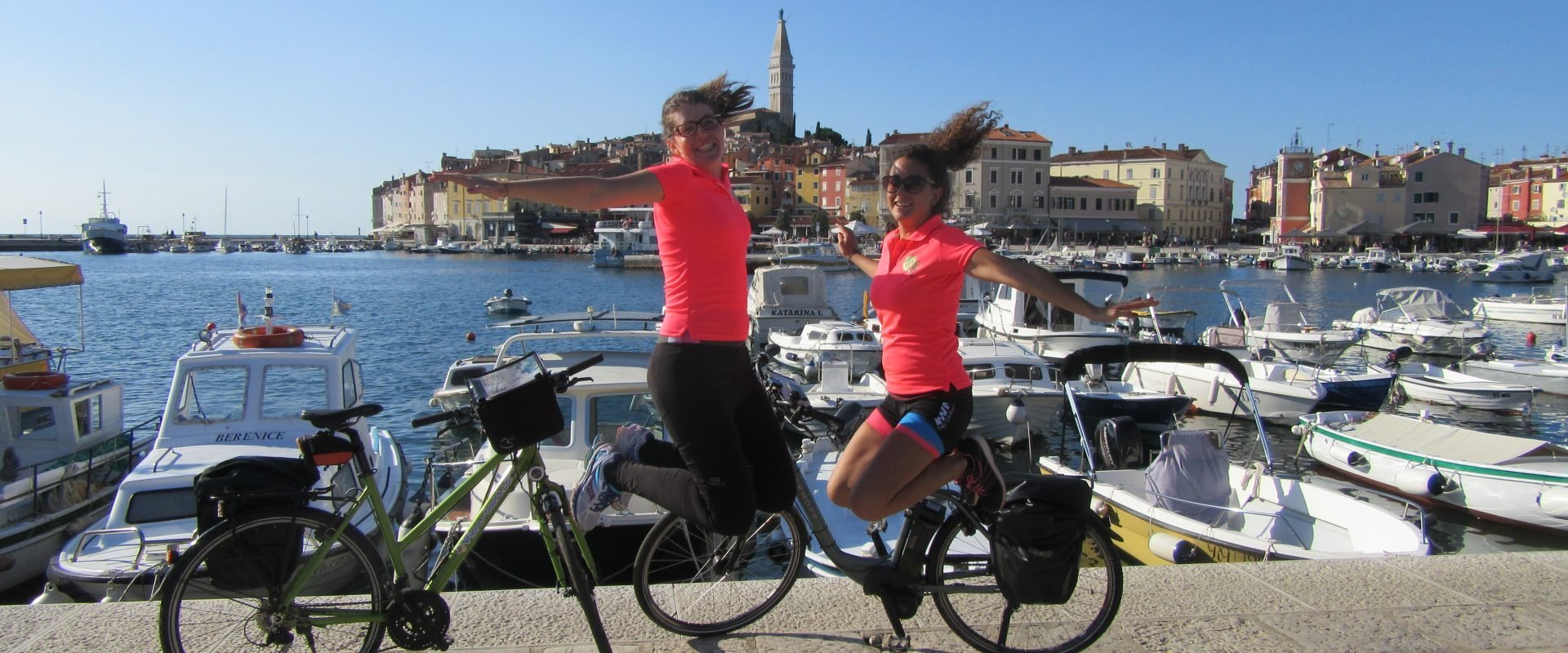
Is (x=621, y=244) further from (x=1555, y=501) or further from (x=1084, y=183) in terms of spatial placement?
(x=1555, y=501)

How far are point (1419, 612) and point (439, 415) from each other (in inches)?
157

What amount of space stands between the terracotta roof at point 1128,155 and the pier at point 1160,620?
130960 mm

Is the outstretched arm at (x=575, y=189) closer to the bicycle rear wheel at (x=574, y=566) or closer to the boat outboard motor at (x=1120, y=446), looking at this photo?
the bicycle rear wheel at (x=574, y=566)

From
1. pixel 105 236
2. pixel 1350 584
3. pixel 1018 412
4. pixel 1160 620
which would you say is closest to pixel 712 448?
pixel 1160 620

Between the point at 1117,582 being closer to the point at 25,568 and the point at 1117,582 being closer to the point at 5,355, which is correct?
the point at 25,568

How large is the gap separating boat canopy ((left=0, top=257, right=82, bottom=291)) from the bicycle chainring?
12461 millimetres

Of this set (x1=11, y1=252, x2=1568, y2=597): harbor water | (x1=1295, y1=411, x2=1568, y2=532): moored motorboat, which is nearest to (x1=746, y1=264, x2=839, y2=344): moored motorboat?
(x1=11, y1=252, x2=1568, y2=597): harbor water

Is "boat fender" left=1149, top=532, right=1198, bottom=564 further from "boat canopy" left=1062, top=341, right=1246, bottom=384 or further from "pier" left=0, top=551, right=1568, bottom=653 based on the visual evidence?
"boat canopy" left=1062, top=341, right=1246, bottom=384

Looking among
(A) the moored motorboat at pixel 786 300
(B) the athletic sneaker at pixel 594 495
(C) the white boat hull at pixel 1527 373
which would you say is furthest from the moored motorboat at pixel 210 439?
(C) the white boat hull at pixel 1527 373

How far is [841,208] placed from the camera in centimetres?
12800

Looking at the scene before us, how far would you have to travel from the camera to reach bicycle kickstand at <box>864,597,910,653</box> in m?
3.68

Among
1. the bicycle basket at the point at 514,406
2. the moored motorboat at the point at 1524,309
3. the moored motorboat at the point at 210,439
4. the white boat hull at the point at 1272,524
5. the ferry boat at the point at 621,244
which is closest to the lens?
the bicycle basket at the point at 514,406

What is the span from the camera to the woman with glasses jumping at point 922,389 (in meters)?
3.53

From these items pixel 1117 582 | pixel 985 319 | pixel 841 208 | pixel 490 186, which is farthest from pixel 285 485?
pixel 841 208
